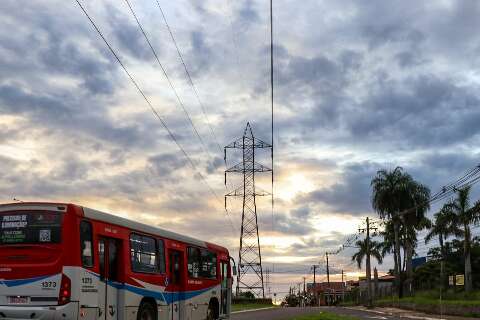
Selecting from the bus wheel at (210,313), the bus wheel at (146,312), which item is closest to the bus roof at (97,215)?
the bus wheel at (146,312)

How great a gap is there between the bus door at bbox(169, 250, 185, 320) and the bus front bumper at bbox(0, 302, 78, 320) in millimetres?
5766

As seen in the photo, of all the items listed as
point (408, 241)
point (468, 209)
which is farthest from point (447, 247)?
point (468, 209)

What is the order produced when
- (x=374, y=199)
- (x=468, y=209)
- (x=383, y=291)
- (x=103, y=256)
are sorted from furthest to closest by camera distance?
(x=383, y=291) < (x=374, y=199) < (x=468, y=209) < (x=103, y=256)

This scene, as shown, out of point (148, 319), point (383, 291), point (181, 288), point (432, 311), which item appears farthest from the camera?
point (383, 291)

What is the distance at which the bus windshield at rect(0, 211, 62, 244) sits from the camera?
13.6 meters

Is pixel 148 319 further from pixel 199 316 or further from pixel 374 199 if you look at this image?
pixel 374 199

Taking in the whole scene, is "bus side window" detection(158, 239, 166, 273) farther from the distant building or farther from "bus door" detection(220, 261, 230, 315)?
the distant building

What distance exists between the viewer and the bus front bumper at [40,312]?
13.0 metres

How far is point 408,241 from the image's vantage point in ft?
226

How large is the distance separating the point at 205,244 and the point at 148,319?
5.42 meters

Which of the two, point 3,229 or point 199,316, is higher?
point 3,229

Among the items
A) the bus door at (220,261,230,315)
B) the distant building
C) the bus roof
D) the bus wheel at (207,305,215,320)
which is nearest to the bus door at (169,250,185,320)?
the bus roof

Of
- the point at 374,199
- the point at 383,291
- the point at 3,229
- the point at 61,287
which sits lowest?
the point at 383,291

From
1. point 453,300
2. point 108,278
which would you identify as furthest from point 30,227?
point 453,300
